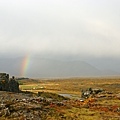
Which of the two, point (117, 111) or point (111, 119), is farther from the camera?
point (117, 111)

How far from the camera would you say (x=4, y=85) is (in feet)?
227

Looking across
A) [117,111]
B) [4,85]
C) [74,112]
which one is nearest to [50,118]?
[74,112]

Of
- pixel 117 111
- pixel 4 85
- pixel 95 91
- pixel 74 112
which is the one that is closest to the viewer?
pixel 74 112

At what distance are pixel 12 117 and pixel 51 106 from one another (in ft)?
28.3

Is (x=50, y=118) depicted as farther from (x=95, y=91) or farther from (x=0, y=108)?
(x=95, y=91)

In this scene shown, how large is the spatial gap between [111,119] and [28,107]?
12.5 metres

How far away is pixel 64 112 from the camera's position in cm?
3616

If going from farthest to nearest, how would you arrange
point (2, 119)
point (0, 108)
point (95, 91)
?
point (95, 91) < point (0, 108) < point (2, 119)

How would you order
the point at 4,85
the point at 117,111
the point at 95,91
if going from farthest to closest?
the point at 95,91 < the point at 4,85 < the point at 117,111

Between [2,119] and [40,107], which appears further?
[40,107]

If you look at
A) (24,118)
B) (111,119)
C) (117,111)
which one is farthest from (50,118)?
(117,111)

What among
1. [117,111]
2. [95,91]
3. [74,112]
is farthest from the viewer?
[95,91]

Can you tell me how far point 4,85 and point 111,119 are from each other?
43.6m

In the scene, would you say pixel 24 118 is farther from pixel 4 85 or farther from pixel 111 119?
pixel 4 85
